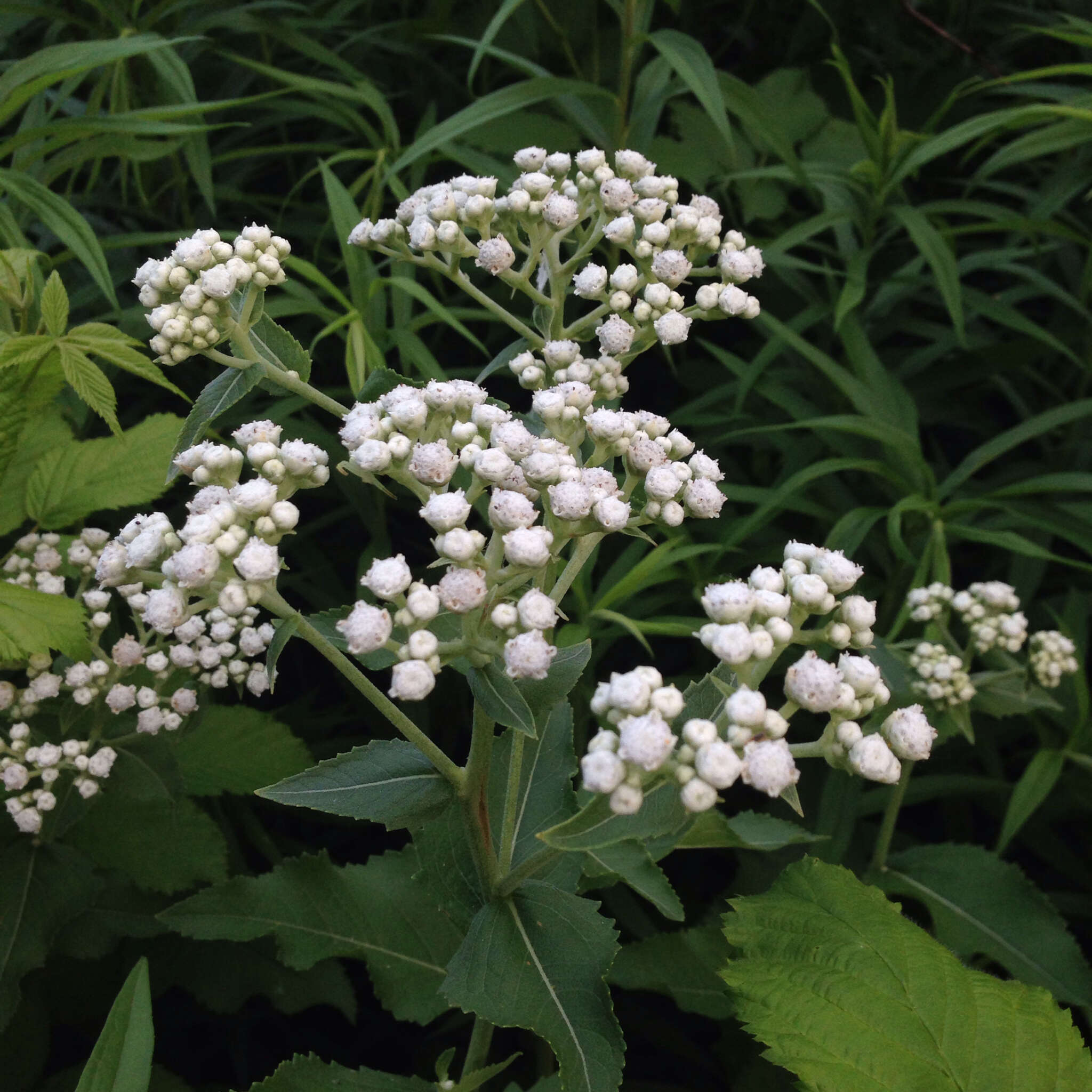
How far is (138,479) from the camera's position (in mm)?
2307

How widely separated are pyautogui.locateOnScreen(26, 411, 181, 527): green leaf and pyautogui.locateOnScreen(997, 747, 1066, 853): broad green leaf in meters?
2.31

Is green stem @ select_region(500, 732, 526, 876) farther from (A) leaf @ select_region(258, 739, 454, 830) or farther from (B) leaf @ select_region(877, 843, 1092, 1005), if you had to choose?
(B) leaf @ select_region(877, 843, 1092, 1005)

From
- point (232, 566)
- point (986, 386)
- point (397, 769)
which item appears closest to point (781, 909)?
point (397, 769)

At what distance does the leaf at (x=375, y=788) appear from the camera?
158 centimetres

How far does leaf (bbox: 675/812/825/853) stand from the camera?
1.38 metres

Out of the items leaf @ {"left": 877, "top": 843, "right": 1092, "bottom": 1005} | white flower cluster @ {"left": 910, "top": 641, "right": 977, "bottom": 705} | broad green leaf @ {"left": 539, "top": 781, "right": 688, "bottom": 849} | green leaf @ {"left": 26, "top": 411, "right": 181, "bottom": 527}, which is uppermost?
broad green leaf @ {"left": 539, "top": 781, "right": 688, "bottom": 849}

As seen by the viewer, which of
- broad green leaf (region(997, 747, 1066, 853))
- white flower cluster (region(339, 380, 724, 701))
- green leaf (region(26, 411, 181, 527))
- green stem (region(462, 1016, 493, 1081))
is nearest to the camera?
white flower cluster (region(339, 380, 724, 701))

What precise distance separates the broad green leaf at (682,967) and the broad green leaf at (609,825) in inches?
45.7

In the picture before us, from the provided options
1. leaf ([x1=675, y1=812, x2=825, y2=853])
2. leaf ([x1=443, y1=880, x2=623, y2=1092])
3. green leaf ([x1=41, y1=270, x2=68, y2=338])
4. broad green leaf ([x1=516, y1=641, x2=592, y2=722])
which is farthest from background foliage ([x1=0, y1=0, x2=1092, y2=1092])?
broad green leaf ([x1=516, y1=641, x2=592, y2=722])

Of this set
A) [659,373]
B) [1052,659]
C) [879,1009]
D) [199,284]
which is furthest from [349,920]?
[659,373]

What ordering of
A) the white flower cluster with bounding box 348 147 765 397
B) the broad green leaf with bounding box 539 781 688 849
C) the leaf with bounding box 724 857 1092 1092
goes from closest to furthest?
the broad green leaf with bounding box 539 781 688 849 < the leaf with bounding box 724 857 1092 1092 < the white flower cluster with bounding box 348 147 765 397

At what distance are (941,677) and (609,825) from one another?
151cm

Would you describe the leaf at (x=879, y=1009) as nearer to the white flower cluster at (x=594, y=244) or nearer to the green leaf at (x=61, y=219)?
the white flower cluster at (x=594, y=244)

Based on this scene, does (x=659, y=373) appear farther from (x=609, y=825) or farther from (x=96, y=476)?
(x=609, y=825)
